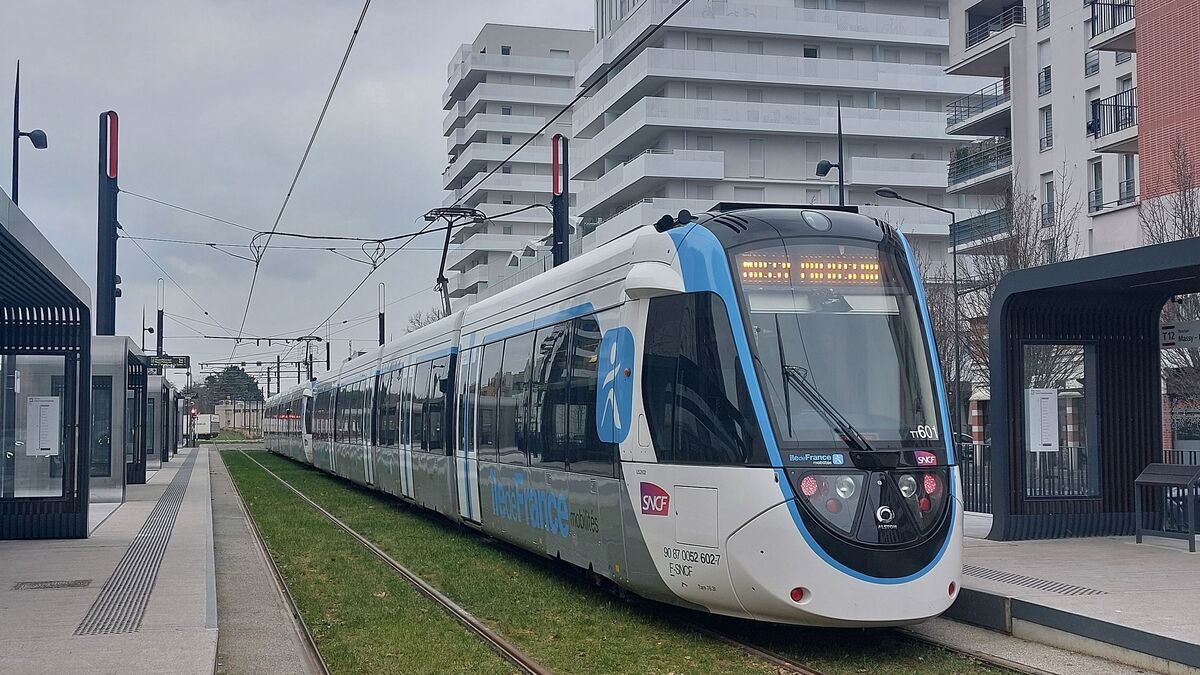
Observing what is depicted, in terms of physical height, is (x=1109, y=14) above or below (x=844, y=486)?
above

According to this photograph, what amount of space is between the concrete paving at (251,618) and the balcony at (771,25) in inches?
1872

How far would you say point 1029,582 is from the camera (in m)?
12.0

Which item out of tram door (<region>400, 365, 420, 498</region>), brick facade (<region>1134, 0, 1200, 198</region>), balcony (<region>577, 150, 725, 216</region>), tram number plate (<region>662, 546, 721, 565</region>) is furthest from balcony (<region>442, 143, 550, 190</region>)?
tram number plate (<region>662, 546, 721, 565</region>)

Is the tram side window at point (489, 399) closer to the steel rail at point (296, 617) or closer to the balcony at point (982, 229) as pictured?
the steel rail at point (296, 617)

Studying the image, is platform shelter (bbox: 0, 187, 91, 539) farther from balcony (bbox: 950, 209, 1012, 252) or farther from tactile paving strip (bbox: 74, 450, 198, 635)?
balcony (bbox: 950, 209, 1012, 252)

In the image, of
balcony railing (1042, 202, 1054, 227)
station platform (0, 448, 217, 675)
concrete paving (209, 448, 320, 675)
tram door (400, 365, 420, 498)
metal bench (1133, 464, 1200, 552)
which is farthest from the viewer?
balcony railing (1042, 202, 1054, 227)

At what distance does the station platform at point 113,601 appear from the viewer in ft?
30.7

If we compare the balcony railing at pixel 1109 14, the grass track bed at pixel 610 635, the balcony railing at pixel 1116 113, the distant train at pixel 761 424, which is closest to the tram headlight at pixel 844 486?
the distant train at pixel 761 424

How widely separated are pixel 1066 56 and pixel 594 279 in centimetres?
4084

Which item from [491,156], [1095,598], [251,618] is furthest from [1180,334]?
[491,156]

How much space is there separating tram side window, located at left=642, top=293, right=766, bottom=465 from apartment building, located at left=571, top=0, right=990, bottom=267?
49089 mm

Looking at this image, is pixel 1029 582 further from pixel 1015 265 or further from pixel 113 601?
pixel 1015 265

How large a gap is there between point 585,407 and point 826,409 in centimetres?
309

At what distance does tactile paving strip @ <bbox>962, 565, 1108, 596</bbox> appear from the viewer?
11.4m
